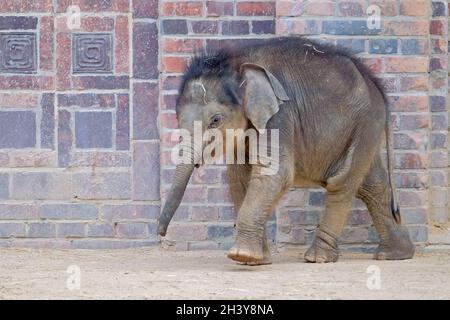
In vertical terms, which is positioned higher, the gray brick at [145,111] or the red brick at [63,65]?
the red brick at [63,65]

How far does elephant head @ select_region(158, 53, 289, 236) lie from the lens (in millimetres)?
7129

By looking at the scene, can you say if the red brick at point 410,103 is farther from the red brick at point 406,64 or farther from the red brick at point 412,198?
the red brick at point 412,198

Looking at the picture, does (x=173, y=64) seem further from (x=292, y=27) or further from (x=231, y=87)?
(x=231, y=87)

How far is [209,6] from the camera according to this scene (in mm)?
8195

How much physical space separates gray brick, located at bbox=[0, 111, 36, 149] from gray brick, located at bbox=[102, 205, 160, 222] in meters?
0.74

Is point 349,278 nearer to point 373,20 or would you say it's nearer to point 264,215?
point 264,215

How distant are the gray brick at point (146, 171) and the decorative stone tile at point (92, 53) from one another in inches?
25.0

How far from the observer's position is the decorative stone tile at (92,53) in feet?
27.5

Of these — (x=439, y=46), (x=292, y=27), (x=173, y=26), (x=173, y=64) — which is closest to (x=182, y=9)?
(x=173, y=26)

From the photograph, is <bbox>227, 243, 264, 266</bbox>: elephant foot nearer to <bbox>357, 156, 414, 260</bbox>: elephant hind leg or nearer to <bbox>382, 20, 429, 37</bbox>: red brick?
<bbox>357, 156, 414, 260</bbox>: elephant hind leg

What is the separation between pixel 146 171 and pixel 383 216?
69.0 inches

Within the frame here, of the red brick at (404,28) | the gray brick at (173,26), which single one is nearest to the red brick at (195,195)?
the gray brick at (173,26)
